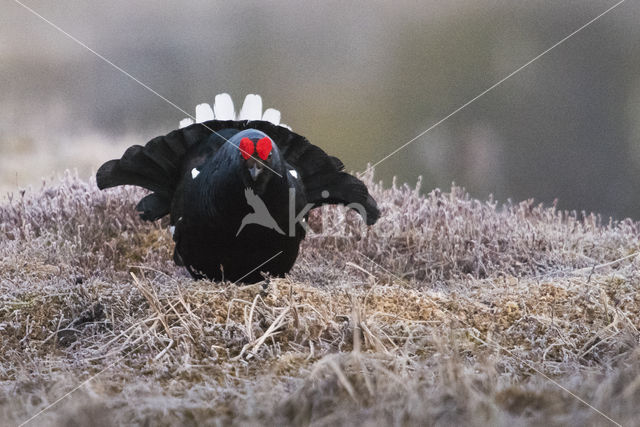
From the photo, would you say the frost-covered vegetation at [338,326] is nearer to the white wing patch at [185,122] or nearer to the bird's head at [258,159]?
the bird's head at [258,159]

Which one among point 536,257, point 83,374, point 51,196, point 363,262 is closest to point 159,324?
point 83,374

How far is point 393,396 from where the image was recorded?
5.33 feet

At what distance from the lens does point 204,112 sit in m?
4.49

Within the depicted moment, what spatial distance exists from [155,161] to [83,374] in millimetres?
1904

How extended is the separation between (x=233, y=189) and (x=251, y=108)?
1.43 metres

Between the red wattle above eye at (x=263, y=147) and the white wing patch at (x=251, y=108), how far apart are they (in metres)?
1.51

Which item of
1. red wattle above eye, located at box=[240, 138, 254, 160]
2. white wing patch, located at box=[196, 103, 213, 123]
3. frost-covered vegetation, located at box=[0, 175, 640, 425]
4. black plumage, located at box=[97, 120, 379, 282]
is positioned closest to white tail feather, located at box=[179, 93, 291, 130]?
white wing patch, located at box=[196, 103, 213, 123]

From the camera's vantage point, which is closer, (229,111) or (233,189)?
(233,189)

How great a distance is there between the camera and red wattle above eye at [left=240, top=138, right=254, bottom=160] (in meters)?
2.95

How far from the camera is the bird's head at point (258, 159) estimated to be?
9.68ft

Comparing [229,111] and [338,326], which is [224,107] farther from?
[338,326]

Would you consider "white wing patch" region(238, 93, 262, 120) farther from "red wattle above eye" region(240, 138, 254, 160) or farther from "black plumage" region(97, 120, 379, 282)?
"red wattle above eye" region(240, 138, 254, 160)

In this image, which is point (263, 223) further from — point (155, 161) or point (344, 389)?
point (344, 389)

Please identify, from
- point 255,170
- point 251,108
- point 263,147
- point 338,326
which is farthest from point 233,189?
point 251,108
